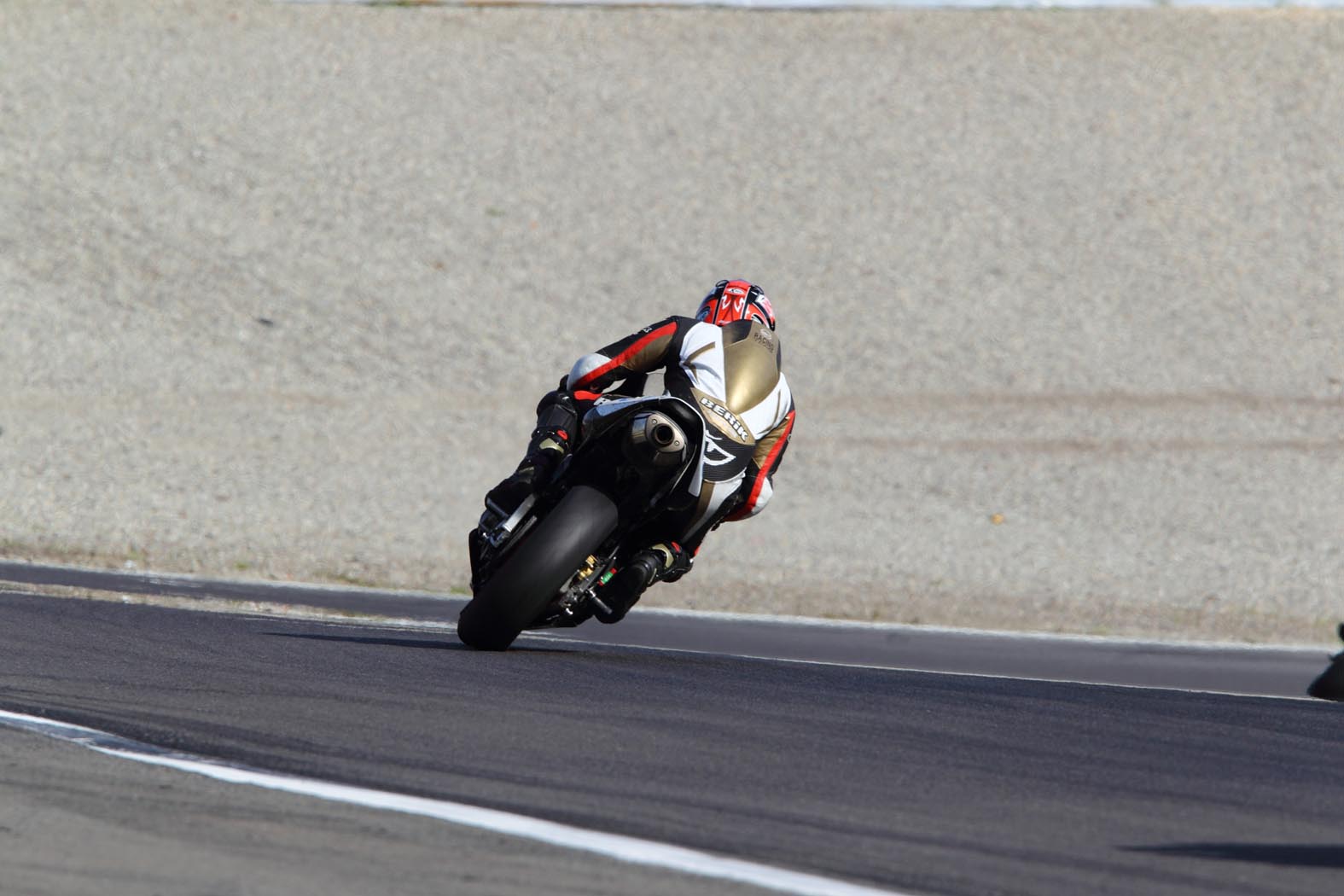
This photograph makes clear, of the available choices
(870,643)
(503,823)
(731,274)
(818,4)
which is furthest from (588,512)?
(818,4)

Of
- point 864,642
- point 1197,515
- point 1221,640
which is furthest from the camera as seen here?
point 1197,515

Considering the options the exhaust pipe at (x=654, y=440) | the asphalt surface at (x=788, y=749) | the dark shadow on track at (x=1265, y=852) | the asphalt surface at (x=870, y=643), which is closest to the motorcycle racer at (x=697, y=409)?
the exhaust pipe at (x=654, y=440)

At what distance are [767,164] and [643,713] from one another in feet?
85.5

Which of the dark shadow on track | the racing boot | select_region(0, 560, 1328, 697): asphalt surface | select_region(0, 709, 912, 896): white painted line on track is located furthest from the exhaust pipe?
the dark shadow on track

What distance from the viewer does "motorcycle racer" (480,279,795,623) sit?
8477mm

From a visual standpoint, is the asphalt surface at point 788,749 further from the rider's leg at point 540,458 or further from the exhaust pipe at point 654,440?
the exhaust pipe at point 654,440

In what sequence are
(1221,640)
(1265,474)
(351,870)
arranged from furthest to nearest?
(1265,474)
(1221,640)
(351,870)

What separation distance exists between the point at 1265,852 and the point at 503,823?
193 cm

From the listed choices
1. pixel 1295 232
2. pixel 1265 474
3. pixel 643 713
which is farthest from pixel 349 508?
pixel 1295 232

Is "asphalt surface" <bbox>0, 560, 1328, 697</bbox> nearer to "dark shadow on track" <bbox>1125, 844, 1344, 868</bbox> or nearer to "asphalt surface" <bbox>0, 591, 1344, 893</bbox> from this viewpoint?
"asphalt surface" <bbox>0, 591, 1344, 893</bbox>

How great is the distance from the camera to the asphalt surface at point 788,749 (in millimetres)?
4652

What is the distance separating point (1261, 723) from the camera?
725cm

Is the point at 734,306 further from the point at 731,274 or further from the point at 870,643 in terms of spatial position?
the point at 731,274

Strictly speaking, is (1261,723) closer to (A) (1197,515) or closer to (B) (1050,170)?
(A) (1197,515)
